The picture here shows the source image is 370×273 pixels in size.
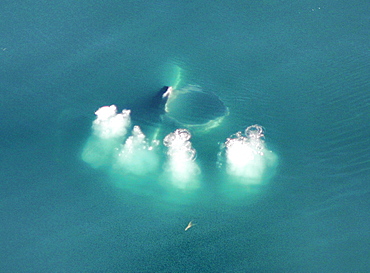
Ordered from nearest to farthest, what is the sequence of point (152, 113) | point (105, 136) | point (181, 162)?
1. point (181, 162)
2. point (105, 136)
3. point (152, 113)

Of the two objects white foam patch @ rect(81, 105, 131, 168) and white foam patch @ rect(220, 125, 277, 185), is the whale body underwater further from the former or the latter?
white foam patch @ rect(220, 125, 277, 185)

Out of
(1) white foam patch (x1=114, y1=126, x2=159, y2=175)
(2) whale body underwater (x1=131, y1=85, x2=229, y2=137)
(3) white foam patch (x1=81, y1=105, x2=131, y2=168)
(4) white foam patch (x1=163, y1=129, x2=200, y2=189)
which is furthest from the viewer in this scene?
(2) whale body underwater (x1=131, y1=85, x2=229, y2=137)

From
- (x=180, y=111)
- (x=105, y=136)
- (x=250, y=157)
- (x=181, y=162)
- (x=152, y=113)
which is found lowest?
(x=181, y=162)

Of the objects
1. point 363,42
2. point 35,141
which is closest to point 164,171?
point 35,141

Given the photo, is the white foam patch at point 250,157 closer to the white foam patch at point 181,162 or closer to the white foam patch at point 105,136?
the white foam patch at point 181,162

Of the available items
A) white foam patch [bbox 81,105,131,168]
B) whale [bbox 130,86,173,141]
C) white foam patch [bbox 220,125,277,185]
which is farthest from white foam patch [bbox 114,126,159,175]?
white foam patch [bbox 220,125,277,185]

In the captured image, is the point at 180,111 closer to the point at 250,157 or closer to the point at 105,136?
the point at 105,136

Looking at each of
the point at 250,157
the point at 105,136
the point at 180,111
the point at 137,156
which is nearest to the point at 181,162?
the point at 137,156

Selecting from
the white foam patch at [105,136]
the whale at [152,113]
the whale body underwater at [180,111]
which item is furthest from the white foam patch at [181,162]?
the white foam patch at [105,136]
